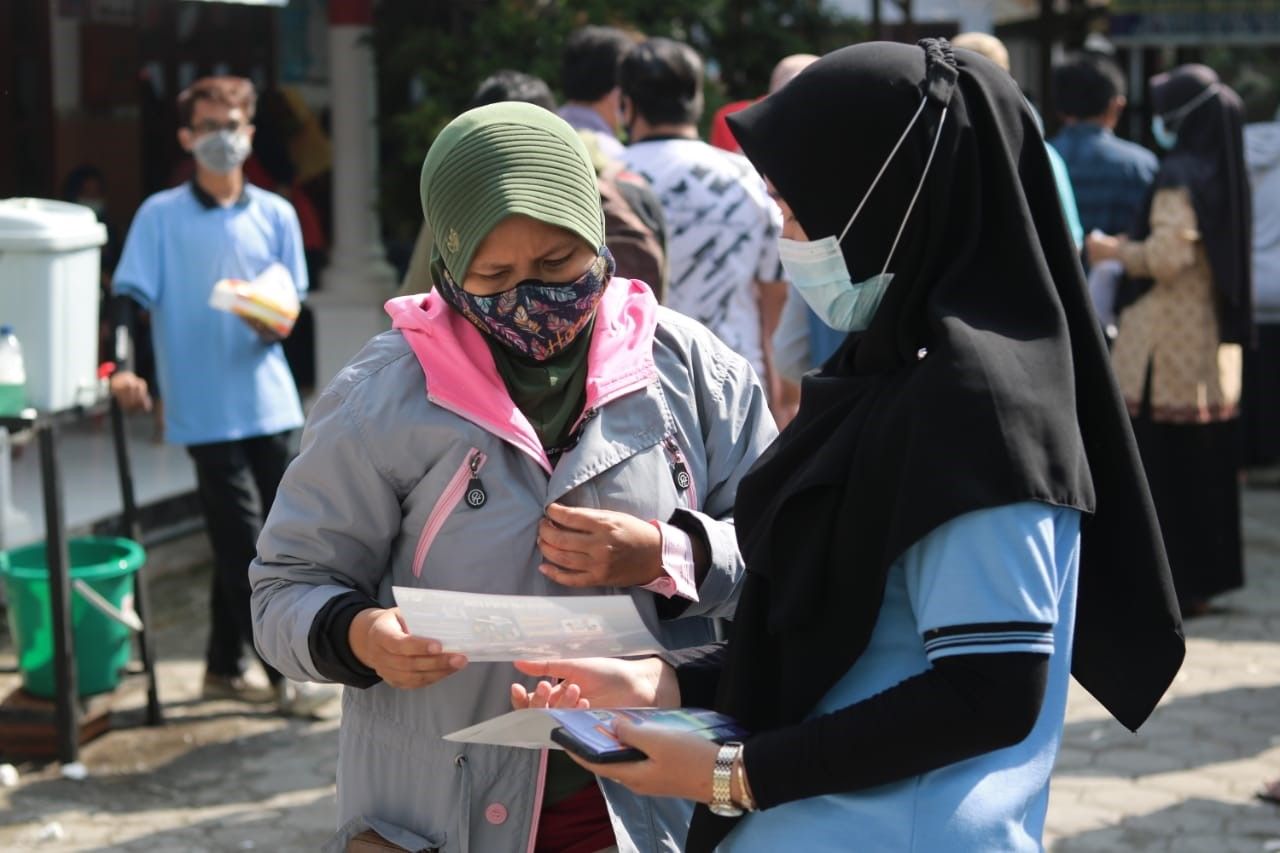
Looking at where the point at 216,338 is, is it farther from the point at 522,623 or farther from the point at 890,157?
the point at 890,157

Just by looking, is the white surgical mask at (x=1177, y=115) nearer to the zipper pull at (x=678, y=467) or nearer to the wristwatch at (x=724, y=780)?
the zipper pull at (x=678, y=467)

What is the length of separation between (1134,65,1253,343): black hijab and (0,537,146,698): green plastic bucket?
401 centimetres

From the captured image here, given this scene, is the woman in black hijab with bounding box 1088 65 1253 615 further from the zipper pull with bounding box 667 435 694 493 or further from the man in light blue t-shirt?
the zipper pull with bounding box 667 435 694 493

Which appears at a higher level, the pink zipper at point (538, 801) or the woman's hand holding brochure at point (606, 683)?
the woman's hand holding brochure at point (606, 683)

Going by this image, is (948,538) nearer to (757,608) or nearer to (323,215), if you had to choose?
(757,608)

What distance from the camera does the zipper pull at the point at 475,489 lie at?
2.29 meters

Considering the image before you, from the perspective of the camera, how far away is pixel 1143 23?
1446cm

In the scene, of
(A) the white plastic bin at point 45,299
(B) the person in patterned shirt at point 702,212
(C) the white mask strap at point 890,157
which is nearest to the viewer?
(C) the white mask strap at point 890,157

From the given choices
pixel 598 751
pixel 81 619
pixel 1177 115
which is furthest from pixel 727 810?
pixel 1177 115

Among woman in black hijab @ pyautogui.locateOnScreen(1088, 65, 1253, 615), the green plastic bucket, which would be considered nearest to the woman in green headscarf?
the green plastic bucket

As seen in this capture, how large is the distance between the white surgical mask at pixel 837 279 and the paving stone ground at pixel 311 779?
9.95 feet

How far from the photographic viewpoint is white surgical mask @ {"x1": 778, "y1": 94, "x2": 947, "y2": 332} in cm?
191

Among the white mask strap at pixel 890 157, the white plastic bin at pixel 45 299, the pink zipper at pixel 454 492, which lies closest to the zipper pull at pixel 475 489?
the pink zipper at pixel 454 492

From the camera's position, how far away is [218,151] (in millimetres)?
5754
